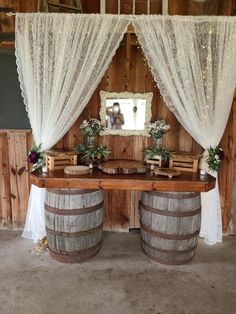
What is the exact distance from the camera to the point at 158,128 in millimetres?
2979

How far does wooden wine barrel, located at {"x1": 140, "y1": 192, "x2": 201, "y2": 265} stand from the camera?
256 cm

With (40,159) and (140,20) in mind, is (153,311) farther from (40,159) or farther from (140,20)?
(140,20)

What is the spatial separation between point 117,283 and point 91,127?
146cm

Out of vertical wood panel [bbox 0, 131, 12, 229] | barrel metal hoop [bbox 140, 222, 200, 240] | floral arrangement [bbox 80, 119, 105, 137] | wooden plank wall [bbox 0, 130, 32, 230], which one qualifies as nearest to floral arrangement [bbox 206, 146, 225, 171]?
barrel metal hoop [bbox 140, 222, 200, 240]

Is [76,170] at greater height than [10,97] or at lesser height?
lesser

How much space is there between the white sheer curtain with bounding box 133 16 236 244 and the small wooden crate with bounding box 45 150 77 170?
1.05 metres

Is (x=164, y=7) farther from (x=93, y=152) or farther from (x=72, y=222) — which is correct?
(x=72, y=222)

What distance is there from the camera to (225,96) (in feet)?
9.15

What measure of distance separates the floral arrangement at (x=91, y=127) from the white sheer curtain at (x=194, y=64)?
733 mm

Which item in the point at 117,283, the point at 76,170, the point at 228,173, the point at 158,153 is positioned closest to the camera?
the point at 117,283

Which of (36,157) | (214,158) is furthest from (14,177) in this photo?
(214,158)

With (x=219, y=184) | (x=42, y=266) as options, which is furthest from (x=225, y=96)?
(x=42, y=266)

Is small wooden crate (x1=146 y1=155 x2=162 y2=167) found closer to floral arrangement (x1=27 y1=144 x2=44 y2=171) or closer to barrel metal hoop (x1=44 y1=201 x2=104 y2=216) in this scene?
barrel metal hoop (x1=44 y1=201 x2=104 y2=216)

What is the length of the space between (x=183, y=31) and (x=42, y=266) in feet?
7.84
